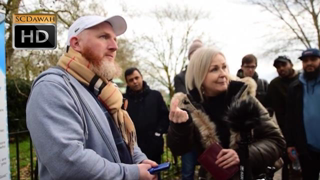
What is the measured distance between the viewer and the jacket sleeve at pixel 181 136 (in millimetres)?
2410

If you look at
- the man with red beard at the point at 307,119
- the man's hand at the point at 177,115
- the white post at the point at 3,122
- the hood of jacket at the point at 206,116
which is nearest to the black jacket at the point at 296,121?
the man with red beard at the point at 307,119

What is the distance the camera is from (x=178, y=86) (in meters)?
5.10

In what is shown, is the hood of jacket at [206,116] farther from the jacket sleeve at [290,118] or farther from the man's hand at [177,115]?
the jacket sleeve at [290,118]

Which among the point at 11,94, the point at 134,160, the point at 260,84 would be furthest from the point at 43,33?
the point at 11,94

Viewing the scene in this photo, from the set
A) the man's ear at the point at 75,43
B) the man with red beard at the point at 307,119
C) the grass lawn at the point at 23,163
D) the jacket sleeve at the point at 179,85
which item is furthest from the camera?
the grass lawn at the point at 23,163

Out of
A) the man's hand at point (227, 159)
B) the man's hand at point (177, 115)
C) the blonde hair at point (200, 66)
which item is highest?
the blonde hair at point (200, 66)

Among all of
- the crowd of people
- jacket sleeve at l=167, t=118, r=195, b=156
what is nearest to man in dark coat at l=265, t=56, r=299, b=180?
the crowd of people

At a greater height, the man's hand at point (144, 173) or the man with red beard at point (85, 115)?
the man with red beard at point (85, 115)

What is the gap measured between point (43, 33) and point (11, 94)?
9551mm

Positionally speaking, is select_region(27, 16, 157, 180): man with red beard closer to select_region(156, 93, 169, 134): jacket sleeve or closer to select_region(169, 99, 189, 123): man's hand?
select_region(169, 99, 189, 123): man's hand

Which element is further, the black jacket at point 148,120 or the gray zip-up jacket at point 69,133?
the black jacket at point 148,120

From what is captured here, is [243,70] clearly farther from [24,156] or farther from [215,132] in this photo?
[24,156]

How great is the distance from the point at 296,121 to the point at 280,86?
3.63ft

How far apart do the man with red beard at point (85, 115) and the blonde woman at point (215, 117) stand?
40 cm
